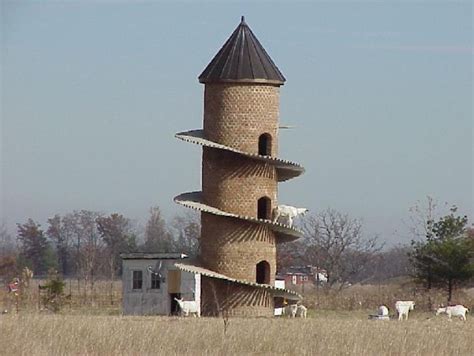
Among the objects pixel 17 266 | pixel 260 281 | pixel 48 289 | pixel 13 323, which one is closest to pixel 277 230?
pixel 260 281

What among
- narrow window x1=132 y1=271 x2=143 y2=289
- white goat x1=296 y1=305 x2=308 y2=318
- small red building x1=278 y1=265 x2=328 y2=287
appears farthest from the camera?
small red building x1=278 y1=265 x2=328 y2=287

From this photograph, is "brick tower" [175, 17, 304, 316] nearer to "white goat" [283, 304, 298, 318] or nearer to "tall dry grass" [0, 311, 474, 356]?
"white goat" [283, 304, 298, 318]

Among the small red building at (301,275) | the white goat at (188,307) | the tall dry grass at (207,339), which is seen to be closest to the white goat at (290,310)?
the white goat at (188,307)

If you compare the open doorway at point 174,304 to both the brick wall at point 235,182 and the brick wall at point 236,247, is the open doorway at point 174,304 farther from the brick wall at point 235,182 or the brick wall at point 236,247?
the brick wall at point 235,182

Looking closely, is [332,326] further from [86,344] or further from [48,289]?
[48,289]

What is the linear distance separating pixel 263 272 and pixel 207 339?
12.1 meters

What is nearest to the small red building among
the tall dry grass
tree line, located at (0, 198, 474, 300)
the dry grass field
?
tree line, located at (0, 198, 474, 300)

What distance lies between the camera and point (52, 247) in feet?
262

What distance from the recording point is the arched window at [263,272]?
31047mm

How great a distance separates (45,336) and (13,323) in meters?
1.42

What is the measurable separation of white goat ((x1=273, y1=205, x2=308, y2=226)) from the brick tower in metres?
0.20

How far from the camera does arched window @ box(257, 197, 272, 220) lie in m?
30.9

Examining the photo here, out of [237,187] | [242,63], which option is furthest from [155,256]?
[242,63]

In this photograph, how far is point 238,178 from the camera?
3038 cm
